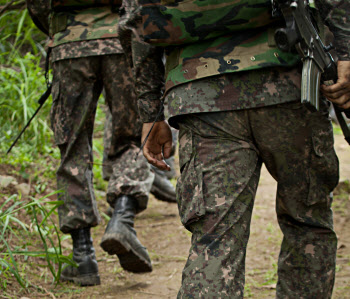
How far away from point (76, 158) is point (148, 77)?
1.15m

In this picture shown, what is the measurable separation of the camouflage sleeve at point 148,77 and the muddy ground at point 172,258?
1176mm

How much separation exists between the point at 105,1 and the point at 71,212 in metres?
1.23

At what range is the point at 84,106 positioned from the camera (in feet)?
9.61

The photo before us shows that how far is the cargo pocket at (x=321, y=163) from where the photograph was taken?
1668 millimetres

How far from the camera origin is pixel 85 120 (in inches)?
115

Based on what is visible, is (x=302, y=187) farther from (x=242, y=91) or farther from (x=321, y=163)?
(x=242, y=91)

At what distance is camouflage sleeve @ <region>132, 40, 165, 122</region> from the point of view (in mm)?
1883

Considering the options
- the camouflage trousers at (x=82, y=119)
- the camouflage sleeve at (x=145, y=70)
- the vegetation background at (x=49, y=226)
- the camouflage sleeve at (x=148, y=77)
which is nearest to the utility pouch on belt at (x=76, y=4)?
the camouflage trousers at (x=82, y=119)

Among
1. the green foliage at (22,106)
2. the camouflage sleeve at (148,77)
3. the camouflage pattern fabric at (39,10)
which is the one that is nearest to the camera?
the camouflage sleeve at (148,77)

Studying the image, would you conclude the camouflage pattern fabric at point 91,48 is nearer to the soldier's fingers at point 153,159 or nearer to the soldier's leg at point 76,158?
the soldier's leg at point 76,158

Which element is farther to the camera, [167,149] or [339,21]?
[167,149]

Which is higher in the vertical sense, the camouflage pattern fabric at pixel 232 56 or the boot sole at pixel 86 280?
the camouflage pattern fabric at pixel 232 56

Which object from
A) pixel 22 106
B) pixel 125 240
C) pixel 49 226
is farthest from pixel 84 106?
pixel 22 106

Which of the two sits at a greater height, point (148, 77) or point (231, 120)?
point (148, 77)
